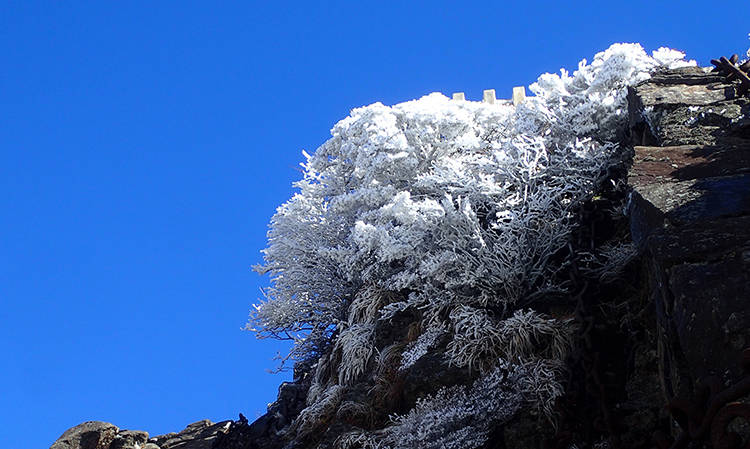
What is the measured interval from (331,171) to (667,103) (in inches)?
235

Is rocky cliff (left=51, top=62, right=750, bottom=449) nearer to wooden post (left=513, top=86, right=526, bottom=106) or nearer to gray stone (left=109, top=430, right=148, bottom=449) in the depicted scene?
gray stone (left=109, top=430, right=148, bottom=449)

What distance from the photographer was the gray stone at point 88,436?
349 inches

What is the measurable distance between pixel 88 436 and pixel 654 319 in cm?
758

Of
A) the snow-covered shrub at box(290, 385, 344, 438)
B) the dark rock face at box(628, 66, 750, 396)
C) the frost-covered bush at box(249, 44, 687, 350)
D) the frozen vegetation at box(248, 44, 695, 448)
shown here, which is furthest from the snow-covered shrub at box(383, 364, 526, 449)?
the dark rock face at box(628, 66, 750, 396)

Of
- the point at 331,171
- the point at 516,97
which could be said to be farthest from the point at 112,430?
the point at 516,97

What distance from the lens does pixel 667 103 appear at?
5.67 meters

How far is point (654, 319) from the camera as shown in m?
4.89

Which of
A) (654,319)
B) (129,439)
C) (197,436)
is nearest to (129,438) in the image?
(129,439)

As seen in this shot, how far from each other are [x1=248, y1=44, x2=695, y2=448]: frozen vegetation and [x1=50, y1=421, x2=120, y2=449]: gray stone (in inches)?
101

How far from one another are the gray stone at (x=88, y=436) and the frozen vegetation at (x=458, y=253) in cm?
256

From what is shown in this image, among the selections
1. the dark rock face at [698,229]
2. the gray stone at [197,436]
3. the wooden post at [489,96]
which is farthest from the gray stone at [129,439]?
the wooden post at [489,96]

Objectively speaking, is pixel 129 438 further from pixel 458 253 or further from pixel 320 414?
pixel 458 253

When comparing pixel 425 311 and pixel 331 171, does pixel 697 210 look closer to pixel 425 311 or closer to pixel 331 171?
pixel 425 311

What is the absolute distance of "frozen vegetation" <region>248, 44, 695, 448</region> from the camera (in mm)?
5426
